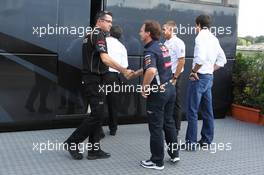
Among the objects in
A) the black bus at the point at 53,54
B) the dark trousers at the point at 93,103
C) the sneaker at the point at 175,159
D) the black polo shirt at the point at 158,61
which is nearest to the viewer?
the black polo shirt at the point at 158,61

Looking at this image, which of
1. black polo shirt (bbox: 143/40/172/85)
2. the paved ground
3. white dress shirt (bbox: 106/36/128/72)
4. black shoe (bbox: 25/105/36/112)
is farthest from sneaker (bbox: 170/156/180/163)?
black shoe (bbox: 25/105/36/112)

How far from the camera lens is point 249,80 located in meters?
7.55

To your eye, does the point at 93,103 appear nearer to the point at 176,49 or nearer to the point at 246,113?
the point at 176,49

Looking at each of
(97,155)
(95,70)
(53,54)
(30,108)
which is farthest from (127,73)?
(30,108)

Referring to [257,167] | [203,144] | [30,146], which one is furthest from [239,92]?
[30,146]

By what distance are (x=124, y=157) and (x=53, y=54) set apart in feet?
6.12

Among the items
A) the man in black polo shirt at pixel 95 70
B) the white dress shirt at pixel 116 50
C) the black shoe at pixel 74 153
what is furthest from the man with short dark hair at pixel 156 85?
the white dress shirt at pixel 116 50

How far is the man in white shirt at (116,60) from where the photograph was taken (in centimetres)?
578

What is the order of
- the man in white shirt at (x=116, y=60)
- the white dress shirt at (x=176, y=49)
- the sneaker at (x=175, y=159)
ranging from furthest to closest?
the man in white shirt at (x=116, y=60)
the white dress shirt at (x=176, y=49)
the sneaker at (x=175, y=159)

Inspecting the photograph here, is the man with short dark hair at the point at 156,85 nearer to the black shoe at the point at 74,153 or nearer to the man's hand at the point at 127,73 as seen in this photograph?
the man's hand at the point at 127,73

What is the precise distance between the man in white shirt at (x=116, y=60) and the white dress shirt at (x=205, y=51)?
44.0 inches

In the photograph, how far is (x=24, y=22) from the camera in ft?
18.2

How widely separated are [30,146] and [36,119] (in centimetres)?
73

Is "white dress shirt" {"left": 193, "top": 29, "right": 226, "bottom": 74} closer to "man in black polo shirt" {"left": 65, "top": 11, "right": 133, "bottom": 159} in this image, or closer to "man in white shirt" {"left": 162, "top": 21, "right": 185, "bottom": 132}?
"man in white shirt" {"left": 162, "top": 21, "right": 185, "bottom": 132}
